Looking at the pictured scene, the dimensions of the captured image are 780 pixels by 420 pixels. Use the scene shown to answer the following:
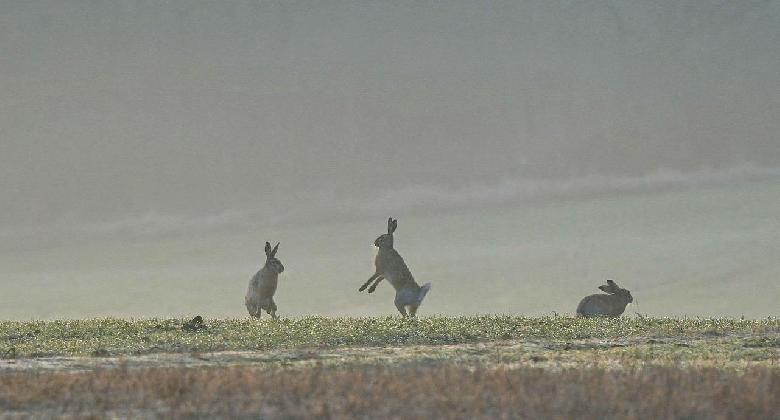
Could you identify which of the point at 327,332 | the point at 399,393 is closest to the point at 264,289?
the point at 327,332

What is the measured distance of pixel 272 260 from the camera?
3438 cm

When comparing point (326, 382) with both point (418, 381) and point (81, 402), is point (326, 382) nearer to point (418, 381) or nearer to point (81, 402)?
point (418, 381)

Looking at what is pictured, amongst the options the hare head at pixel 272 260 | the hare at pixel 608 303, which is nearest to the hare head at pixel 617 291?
the hare at pixel 608 303

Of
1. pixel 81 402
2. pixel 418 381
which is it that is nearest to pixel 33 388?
pixel 81 402

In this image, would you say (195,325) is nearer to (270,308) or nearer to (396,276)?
(270,308)

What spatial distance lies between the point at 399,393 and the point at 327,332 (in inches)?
426

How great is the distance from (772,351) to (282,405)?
12.7m

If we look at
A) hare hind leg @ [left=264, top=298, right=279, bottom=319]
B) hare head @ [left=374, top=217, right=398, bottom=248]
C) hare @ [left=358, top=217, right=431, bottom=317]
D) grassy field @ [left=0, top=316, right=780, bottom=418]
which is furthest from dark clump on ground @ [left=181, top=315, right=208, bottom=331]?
hare head @ [left=374, top=217, right=398, bottom=248]

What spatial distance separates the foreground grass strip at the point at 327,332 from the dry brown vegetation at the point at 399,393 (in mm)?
5587

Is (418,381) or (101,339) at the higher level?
(101,339)

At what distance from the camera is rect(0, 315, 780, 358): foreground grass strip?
80.9 feet

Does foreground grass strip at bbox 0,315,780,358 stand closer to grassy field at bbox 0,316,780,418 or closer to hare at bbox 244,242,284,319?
grassy field at bbox 0,316,780,418

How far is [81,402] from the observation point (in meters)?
15.8

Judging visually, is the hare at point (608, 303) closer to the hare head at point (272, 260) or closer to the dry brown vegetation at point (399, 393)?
the hare head at point (272, 260)
